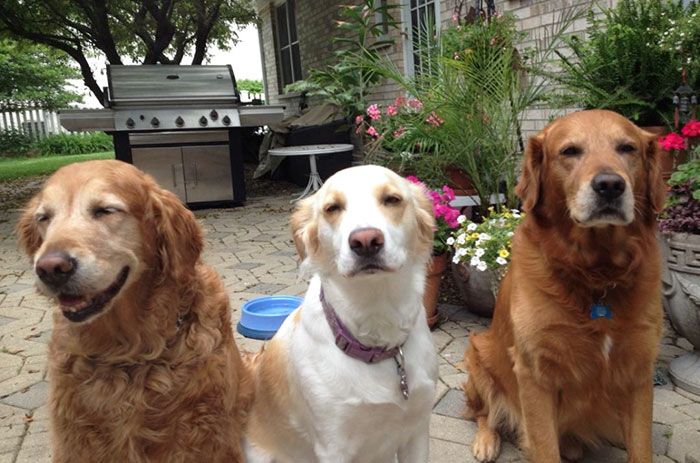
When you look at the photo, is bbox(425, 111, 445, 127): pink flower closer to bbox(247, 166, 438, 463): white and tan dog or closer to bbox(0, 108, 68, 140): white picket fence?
bbox(247, 166, 438, 463): white and tan dog

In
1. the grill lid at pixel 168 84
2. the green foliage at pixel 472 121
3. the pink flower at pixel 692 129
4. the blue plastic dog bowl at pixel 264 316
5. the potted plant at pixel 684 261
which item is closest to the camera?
the potted plant at pixel 684 261

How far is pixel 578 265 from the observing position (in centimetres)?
213

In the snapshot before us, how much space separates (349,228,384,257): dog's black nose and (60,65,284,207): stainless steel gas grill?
24.8ft

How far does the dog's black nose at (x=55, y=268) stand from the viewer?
162cm

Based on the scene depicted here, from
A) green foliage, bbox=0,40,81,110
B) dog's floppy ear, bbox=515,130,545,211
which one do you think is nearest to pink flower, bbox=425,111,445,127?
dog's floppy ear, bbox=515,130,545,211

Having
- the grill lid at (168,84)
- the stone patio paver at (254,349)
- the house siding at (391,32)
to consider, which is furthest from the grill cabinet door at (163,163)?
the house siding at (391,32)

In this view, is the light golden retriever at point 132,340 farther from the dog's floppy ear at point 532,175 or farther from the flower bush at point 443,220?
the flower bush at point 443,220

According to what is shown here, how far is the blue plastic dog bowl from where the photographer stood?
12.4ft

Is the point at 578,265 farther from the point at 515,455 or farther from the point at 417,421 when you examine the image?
the point at 515,455

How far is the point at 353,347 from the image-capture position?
193 cm

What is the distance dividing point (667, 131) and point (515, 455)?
7.71 ft

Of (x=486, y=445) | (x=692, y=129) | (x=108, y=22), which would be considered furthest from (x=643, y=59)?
(x=108, y=22)

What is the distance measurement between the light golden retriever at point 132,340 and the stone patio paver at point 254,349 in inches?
41.9

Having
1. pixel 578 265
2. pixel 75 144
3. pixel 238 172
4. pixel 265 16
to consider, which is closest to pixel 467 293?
pixel 578 265
